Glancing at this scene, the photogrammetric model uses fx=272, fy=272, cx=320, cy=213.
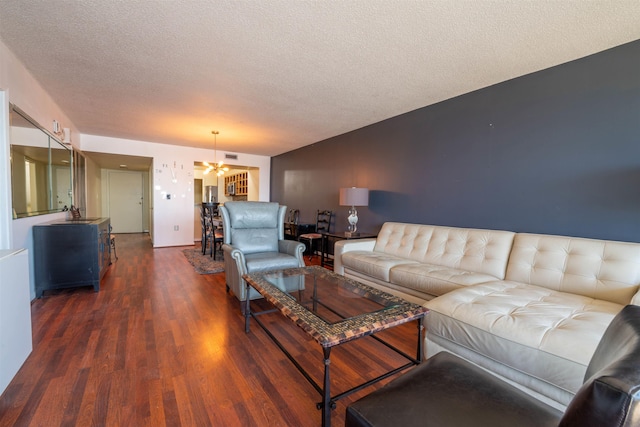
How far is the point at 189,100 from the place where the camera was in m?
3.29

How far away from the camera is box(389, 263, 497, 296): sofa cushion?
219cm

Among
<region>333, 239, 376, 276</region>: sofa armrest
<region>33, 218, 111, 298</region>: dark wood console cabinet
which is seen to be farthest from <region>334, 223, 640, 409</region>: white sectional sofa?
<region>33, 218, 111, 298</region>: dark wood console cabinet

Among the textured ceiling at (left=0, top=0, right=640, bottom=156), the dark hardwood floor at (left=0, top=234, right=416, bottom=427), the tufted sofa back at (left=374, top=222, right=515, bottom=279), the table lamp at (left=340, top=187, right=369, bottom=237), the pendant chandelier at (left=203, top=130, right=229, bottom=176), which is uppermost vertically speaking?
the textured ceiling at (left=0, top=0, right=640, bottom=156)

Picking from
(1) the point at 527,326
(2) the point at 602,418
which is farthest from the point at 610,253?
(2) the point at 602,418

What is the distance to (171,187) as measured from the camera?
20.0ft

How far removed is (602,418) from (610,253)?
213 cm

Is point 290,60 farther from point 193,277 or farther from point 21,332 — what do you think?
point 193,277

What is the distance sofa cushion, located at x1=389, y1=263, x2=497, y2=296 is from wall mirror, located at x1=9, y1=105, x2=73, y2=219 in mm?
3372

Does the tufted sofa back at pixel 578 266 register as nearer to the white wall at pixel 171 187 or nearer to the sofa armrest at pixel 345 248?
the sofa armrest at pixel 345 248

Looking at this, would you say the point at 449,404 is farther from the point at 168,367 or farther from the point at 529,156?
the point at 529,156

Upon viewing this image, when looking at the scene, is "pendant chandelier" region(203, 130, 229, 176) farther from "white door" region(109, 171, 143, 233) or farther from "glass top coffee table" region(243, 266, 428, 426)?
"glass top coffee table" region(243, 266, 428, 426)

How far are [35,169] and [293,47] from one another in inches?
113

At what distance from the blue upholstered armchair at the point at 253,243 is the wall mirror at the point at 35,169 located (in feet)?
5.53

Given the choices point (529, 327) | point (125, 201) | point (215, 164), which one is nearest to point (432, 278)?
point (529, 327)
